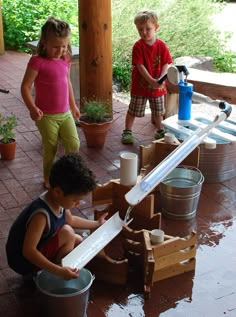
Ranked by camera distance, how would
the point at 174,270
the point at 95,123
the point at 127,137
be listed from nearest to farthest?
the point at 174,270 < the point at 95,123 < the point at 127,137

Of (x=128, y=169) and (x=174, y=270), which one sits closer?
(x=174, y=270)

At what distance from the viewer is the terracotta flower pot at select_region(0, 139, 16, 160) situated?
4277 mm

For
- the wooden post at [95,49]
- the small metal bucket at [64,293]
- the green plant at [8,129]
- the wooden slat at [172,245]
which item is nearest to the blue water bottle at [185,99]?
the wooden slat at [172,245]

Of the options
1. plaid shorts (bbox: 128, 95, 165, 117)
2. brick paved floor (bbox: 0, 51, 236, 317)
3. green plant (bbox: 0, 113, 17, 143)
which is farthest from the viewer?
plaid shorts (bbox: 128, 95, 165, 117)

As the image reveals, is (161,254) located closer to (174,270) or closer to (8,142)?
(174,270)

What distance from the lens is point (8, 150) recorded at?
429cm

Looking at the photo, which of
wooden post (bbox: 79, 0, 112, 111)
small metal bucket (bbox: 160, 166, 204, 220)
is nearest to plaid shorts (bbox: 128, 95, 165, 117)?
wooden post (bbox: 79, 0, 112, 111)

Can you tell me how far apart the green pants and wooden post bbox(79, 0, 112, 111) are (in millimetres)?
1321

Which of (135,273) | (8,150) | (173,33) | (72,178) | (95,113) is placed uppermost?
(72,178)

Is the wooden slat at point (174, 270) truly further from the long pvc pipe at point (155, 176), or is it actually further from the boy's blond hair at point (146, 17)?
the boy's blond hair at point (146, 17)

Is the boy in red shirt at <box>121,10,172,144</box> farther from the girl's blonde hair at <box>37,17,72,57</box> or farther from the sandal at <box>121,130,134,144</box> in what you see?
the girl's blonde hair at <box>37,17,72,57</box>

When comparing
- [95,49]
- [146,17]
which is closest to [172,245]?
[146,17]

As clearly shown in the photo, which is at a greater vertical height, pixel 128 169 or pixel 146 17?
pixel 146 17

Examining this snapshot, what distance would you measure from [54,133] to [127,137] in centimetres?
118
